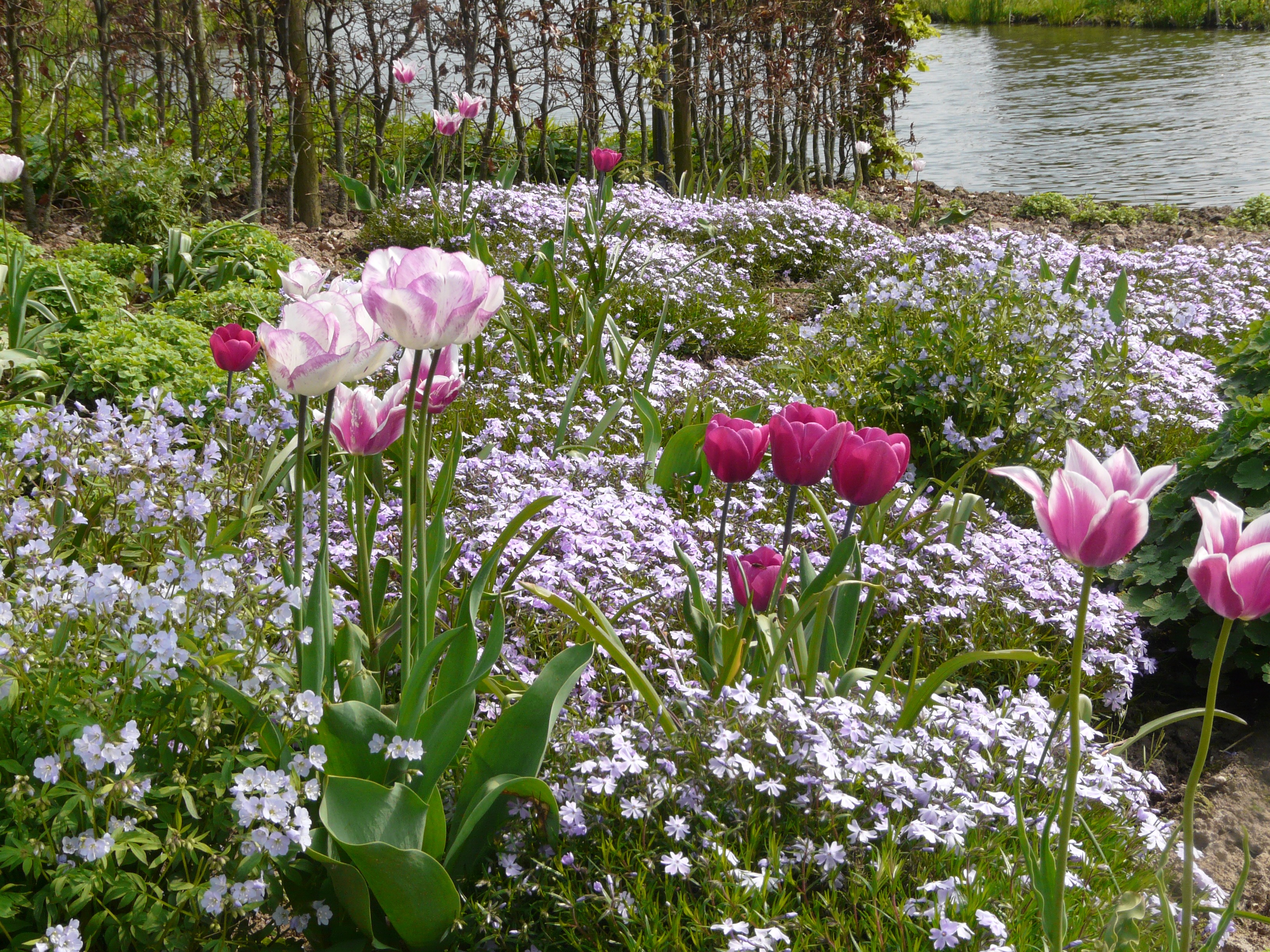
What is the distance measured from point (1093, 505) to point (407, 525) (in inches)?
38.2

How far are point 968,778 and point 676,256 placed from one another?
4173 millimetres

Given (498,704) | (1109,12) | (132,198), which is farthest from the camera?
(1109,12)

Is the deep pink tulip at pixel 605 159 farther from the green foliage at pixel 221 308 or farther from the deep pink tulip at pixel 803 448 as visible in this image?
the deep pink tulip at pixel 803 448

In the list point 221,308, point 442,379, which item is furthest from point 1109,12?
point 442,379

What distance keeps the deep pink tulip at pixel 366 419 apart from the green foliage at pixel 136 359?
179cm

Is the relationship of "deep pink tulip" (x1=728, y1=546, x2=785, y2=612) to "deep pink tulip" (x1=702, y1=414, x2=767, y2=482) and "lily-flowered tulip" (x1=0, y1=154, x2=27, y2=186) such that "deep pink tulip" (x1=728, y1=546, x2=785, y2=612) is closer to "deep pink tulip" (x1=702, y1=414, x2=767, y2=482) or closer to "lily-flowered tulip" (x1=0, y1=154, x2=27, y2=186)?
"deep pink tulip" (x1=702, y1=414, x2=767, y2=482)

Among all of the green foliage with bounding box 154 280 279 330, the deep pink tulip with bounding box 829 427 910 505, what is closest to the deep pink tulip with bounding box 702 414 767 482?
the deep pink tulip with bounding box 829 427 910 505

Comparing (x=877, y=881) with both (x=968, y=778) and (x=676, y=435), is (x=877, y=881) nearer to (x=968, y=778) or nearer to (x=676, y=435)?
(x=968, y=778)

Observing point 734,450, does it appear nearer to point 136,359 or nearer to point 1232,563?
point 1232,563

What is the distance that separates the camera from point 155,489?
1.80 m

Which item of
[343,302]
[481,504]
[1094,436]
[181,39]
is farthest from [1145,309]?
[181,39]

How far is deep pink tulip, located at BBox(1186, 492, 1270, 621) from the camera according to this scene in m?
1.00

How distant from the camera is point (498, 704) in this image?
74.0 inches

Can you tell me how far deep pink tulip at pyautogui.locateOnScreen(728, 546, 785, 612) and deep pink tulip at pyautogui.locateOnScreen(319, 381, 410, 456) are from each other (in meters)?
0.67
